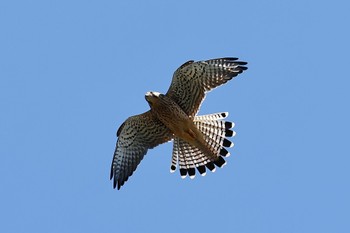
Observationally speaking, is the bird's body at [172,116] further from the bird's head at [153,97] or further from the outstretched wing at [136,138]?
the outstretched wing at [136,138]

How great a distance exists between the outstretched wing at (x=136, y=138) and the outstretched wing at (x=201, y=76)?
2.82 ft

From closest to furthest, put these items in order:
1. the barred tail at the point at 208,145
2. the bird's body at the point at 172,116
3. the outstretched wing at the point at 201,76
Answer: the outstretched wing at the point at 201,76 → the bird's body at the point at 172,116 → the barred tail at the point at 208,145

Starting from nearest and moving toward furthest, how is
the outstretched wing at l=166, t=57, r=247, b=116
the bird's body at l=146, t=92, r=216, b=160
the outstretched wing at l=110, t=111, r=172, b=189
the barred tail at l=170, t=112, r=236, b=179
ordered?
the outstretched wing at l=166, t=57, r=247, b=116
the bird's body at l=146, t=92, r=216, b=160
the outstretched wing at l=110, t=111, r=172, b=189
the barred tail at l=170, t=112, r=236, b=179

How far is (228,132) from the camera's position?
57.3 feet

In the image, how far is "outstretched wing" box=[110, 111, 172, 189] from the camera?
17.0 metres

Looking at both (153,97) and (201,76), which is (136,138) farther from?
(201,76)

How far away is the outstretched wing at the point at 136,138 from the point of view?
17.0 meters

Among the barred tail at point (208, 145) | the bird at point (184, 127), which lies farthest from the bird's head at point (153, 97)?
the barred tail at point (208, 145)

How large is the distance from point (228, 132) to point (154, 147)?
1554 millimetres

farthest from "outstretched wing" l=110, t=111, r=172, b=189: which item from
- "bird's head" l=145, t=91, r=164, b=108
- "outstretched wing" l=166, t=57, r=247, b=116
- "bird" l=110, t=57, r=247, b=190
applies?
"outstretched wing" l=166, t=57, r=247, b=116

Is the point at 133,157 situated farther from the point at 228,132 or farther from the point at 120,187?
the point at 228,132

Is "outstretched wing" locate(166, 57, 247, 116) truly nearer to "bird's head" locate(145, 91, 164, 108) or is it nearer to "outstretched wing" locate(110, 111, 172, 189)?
"bird's head" locate(145, 91, 164, 108)

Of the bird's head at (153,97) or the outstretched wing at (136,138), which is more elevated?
the bird's head at (153,97)

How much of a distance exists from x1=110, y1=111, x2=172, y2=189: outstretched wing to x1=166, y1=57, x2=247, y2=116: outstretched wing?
86cm
